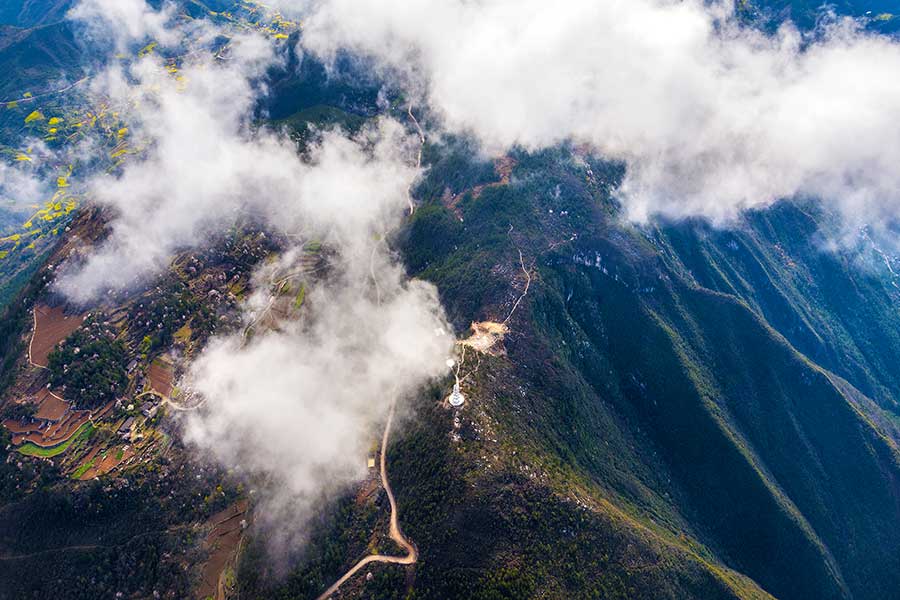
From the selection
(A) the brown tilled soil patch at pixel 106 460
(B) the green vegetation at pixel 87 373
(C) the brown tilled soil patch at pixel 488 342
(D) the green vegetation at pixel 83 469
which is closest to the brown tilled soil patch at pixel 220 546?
(A) the brown tilled soil patch at pixel 106 460

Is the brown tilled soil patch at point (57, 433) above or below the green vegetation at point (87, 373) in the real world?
below

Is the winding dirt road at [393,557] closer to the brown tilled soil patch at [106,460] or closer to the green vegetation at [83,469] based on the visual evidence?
the brown tilled soil patch at [106,460]

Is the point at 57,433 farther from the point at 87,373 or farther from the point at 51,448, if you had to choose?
the point at 87,373

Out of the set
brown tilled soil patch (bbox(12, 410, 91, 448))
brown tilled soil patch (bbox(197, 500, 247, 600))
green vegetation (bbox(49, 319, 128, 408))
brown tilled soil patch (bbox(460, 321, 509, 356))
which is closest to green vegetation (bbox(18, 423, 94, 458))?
brown tilled soil patch (bbox(12, 410, 91, 448))

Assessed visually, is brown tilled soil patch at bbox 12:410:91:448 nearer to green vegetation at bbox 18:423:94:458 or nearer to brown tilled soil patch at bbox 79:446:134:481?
green vegetation at bbox 18:423:94:458

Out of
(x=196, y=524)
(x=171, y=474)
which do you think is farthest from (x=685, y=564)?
(x=171, y=474)

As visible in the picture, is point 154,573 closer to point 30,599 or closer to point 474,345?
point 30,599

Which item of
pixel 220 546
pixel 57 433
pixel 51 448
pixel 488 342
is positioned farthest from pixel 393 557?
pixel 57 433
